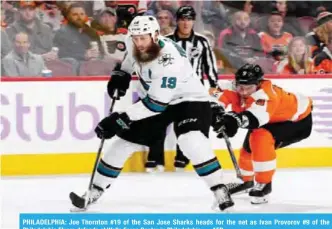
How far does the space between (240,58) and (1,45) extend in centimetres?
144

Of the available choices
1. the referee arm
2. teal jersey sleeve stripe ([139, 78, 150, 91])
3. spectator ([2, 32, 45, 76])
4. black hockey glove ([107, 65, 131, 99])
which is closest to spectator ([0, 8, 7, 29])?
spectator ([2, 32, 45, 76])

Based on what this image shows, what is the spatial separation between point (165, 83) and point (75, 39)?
1881 millimetres

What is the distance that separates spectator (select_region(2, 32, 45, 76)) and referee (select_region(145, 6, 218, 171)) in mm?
786

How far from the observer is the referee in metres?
4.77

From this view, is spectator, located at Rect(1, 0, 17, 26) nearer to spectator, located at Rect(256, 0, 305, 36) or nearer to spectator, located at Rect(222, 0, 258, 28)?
spectator, located at Rect(222, 0, 258, 28)

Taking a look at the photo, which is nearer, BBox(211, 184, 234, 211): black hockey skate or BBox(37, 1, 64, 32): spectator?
BBox(211, 184, 234, 211): black hockey skate

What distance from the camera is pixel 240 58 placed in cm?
555

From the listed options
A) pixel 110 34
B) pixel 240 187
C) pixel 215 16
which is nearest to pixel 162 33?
pixel 110 34

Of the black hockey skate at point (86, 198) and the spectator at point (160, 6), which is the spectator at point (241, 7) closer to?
the spectator at point (160, 6)

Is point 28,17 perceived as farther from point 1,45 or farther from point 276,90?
point 276,90

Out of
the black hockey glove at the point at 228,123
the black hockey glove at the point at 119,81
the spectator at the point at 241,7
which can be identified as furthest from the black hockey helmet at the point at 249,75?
the spectator at the point at 241,7

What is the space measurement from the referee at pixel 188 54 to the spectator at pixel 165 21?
21.2 inches

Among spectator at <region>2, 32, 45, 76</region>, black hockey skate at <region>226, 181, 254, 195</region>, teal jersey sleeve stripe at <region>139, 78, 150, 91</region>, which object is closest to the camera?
teal jersey sleeve stripe at <region>139, 78, 150, 91</region>

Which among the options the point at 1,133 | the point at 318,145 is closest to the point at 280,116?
the point at 318,145
